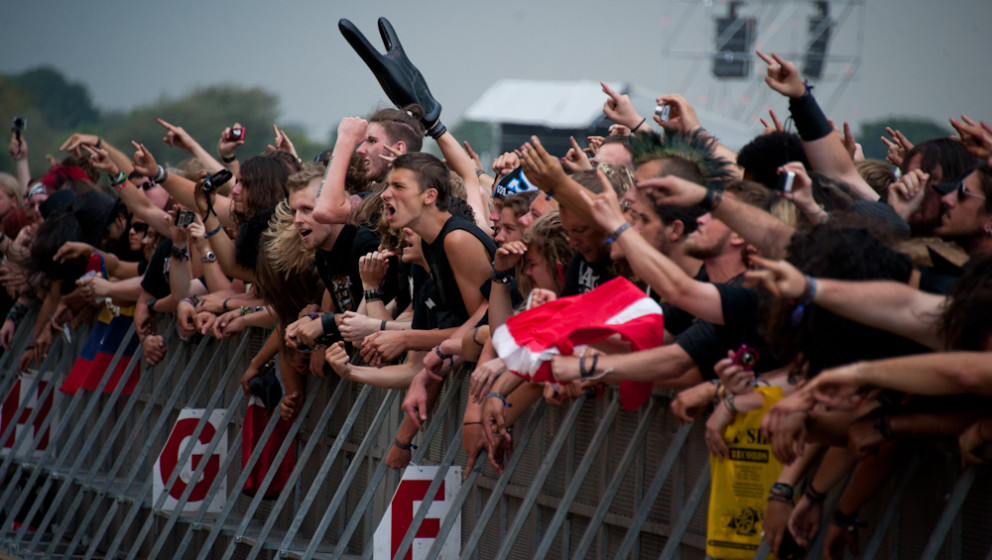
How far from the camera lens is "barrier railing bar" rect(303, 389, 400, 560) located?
20.3 ft

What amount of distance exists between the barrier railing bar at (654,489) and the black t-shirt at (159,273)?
5224 mm

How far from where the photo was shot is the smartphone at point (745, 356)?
3.84 meters

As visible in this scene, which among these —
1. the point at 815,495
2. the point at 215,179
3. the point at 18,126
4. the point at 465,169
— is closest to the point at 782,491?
Answer: the point at 815,495

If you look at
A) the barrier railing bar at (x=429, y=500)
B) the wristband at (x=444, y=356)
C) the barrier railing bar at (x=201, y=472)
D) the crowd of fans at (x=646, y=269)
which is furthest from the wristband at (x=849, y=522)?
the barrier railing bar at (x=201, y=472)

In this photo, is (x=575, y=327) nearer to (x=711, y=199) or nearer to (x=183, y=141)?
(x=711, y=199)

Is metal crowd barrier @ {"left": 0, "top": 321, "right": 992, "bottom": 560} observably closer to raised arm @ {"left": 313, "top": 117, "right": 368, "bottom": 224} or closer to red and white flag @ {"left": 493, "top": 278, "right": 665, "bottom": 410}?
red and white flag @ {"left": 493, "top": 278, "right": 665, "bottom": 410}

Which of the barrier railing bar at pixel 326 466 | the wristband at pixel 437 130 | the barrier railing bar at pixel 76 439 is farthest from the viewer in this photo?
the barrier railing bar at pixel 76 439

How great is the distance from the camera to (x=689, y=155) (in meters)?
4.70

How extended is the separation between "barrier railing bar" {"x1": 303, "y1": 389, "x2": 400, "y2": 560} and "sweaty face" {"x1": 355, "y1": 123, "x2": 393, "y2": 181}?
1388mm

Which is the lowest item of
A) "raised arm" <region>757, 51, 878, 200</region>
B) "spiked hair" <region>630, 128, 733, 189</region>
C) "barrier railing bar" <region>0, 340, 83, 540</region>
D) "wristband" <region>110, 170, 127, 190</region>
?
"barrier railing bar" <region>0, 340, 83, 540</region>

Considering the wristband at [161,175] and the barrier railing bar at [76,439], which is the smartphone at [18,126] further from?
the wristband at [161,175]

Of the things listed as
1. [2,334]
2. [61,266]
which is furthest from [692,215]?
[2,334]

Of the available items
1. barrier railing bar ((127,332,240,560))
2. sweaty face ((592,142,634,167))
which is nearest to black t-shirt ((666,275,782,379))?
sweaty face ((592,142,634,167))

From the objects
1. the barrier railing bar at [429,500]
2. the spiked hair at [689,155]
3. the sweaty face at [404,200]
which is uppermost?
the spiked hair at [689,155]
